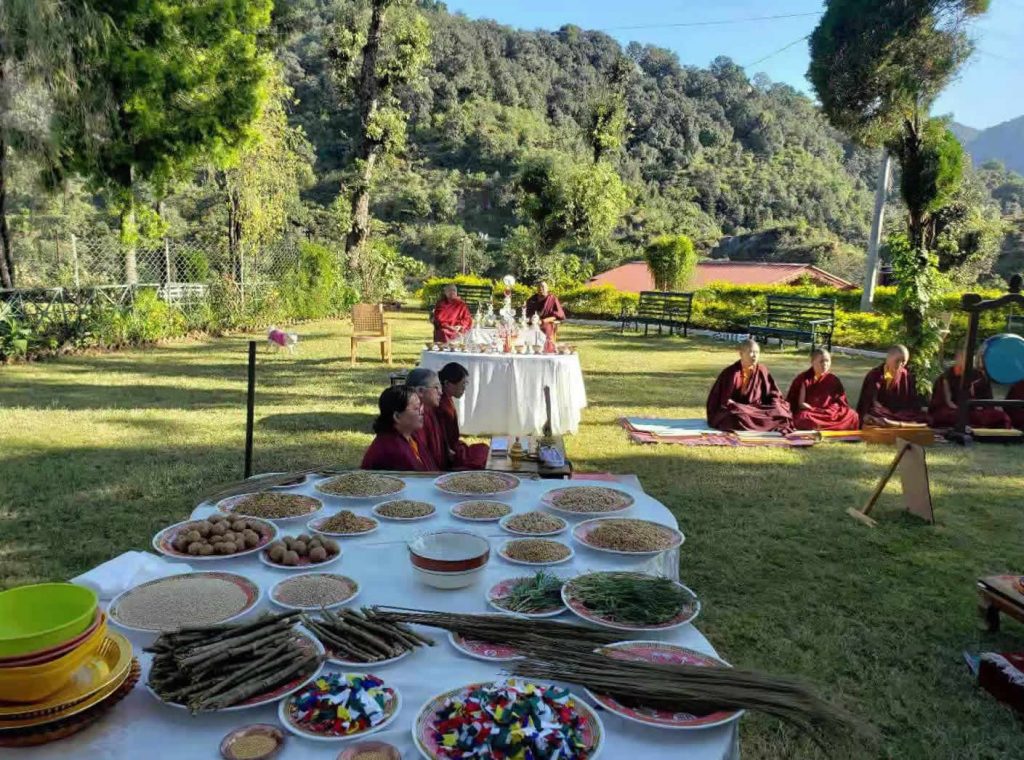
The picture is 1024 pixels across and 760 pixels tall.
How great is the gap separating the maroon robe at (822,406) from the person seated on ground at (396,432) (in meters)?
6.17

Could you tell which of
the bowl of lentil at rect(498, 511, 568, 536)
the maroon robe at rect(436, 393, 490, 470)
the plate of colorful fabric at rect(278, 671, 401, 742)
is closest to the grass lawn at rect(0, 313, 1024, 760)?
the bowl of lentil at rect(498, 511, 568, 536)

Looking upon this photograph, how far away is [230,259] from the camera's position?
57.3ft

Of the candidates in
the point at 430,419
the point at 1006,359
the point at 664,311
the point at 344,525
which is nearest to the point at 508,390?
the point at 430,419

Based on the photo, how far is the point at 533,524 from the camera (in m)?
2.62

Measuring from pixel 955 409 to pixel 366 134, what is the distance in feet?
60.7

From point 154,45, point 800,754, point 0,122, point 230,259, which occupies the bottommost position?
point 800,754

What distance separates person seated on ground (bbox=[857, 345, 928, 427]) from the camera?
28.1ft

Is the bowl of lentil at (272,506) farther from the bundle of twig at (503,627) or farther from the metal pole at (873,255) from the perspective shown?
the metal pole at (873,255)

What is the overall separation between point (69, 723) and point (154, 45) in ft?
54.8

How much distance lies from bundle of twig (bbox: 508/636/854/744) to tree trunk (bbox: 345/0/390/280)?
21496 mm

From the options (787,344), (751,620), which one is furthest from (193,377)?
(787,344)

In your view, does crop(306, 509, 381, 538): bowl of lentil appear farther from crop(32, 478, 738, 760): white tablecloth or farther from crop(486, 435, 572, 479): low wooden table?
crop(486, 435, 572, 479): low wooden table

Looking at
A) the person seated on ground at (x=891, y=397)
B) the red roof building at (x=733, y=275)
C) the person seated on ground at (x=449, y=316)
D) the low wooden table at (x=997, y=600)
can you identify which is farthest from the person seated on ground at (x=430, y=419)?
the red roof building at (x=733, y=275)

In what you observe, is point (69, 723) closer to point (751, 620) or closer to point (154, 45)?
point (751, 620)
